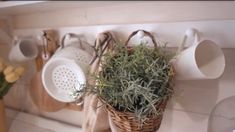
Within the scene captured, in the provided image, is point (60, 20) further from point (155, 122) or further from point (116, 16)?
point (155, 122)

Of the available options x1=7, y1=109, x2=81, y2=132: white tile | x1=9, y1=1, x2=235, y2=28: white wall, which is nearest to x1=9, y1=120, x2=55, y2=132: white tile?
x1=7, y1=109, x2=81, y2=132: white tile

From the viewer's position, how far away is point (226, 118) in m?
0.67

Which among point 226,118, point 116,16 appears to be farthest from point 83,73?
point 226,118

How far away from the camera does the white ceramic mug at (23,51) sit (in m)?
1.03

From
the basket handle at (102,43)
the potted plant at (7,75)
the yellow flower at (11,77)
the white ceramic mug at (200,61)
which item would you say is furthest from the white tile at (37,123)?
the white ceramic mug at (200,61)

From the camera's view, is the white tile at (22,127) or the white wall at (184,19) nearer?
the white wall at (184,19)

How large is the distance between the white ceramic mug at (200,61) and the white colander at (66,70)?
1.09 ft

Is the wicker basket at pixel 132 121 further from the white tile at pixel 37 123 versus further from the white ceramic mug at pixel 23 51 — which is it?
the white ceramic mug at pixel 23 51

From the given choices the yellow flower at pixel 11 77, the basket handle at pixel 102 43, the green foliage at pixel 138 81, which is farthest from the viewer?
the yellow flower at pixel 11 77

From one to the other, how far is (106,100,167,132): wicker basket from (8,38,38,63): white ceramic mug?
59 cm

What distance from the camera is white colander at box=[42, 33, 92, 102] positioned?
2.69ft

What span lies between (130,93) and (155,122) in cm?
12

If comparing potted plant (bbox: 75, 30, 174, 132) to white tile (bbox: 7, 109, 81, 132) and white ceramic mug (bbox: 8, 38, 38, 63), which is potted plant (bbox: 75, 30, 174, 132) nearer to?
white tile (bbox: 7, 109, 81, 132)

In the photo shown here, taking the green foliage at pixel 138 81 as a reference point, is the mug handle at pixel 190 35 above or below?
above
